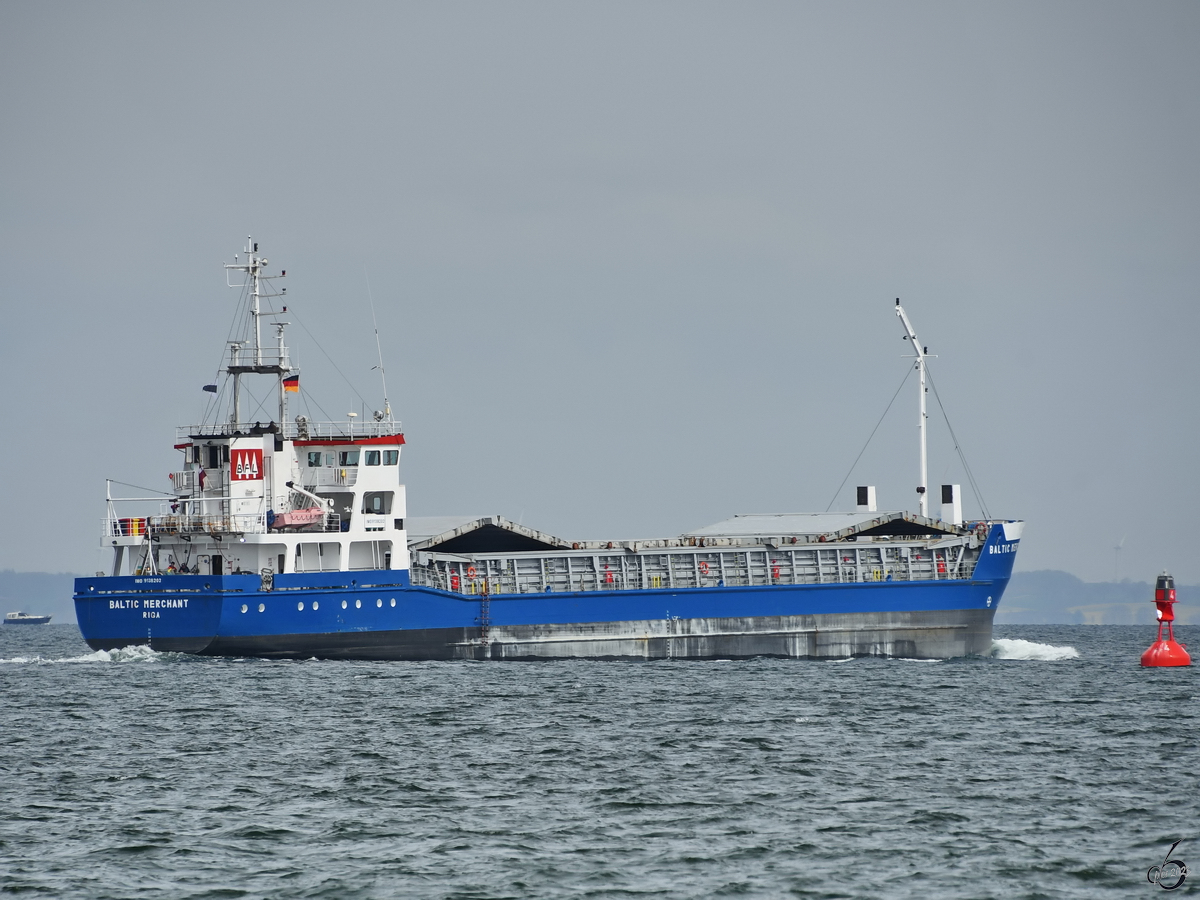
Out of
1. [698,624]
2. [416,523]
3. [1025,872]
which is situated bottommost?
[1025,872]

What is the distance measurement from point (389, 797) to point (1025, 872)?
38.0 feet

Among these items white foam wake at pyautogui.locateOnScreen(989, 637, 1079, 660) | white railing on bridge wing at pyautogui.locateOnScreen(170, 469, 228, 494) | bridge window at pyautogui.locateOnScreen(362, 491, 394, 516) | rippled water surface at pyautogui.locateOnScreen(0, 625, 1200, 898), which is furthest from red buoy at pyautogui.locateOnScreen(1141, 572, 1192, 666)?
white railing on bridge wing at pyautogui.locateOnScreen(170, 469, 228, 494)

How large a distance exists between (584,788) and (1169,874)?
10.9m

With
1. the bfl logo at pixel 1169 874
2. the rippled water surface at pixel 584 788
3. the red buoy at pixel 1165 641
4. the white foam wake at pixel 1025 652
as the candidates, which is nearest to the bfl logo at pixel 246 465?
the rippled water surface at pixel 584 788

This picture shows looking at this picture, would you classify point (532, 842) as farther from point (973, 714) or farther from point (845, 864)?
point (973, 714)

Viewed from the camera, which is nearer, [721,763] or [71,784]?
[71,784]

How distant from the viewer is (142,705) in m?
40.5

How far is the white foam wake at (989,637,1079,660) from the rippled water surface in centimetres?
1653

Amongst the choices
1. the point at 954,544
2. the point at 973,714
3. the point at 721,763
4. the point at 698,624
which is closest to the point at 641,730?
the point at 721,763

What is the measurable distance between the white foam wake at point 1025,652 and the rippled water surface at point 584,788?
16.5 m

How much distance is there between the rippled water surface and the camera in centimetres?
2211

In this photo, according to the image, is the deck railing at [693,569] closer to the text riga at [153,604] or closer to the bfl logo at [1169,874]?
the text riga at [153,604]

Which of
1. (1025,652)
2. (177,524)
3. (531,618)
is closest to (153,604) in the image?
(177,524)

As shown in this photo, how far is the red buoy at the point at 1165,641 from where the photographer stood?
5409cm
